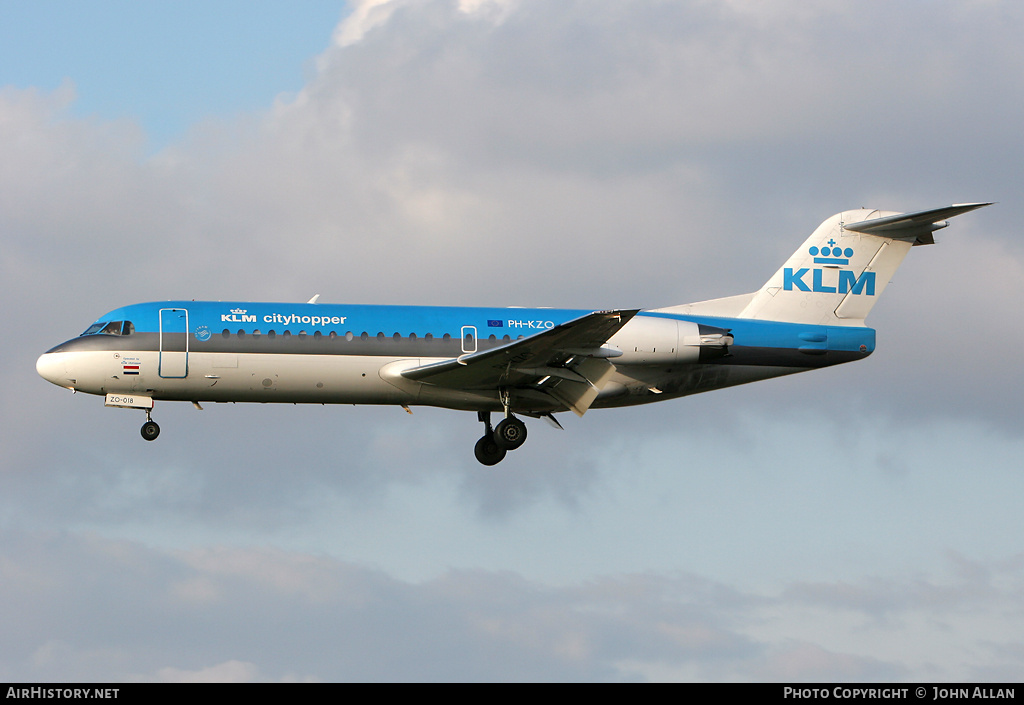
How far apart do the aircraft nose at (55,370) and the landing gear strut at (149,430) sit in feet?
6.57

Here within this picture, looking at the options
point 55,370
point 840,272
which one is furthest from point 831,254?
point 55,370

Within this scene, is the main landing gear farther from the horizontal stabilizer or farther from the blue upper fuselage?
the horizontal stabilizer

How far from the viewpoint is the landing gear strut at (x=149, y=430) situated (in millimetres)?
33812

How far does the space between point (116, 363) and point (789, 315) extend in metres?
17.6

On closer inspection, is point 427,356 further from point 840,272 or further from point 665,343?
point 840,272

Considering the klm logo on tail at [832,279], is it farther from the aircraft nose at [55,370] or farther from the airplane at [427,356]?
the aircraft nose at [55,370]

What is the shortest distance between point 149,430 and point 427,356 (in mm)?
7164

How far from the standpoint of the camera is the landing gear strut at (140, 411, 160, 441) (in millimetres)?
33812

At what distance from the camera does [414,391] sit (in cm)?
3388

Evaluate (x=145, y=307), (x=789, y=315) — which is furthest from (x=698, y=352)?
(x=145, y=307)
